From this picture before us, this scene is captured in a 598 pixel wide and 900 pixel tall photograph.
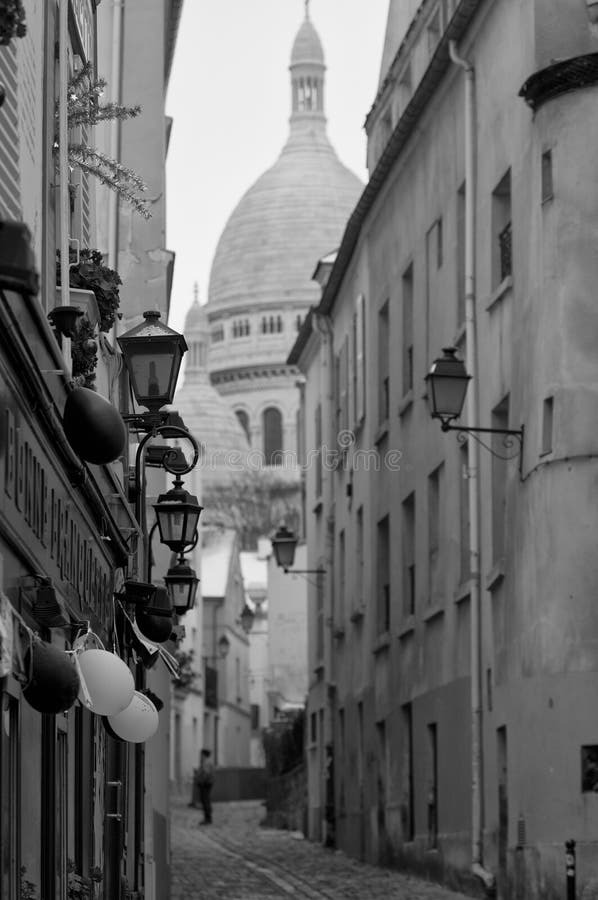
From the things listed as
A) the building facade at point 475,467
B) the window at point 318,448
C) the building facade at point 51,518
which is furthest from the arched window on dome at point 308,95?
the building facade at point 51,518

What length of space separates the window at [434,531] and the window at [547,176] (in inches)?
253

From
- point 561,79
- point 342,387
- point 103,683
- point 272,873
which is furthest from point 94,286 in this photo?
point 342,387

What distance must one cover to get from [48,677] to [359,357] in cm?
2362

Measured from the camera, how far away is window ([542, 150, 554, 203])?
18594mm

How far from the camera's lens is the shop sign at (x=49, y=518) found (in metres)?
9.03

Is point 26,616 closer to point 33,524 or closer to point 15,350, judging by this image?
point 33,524

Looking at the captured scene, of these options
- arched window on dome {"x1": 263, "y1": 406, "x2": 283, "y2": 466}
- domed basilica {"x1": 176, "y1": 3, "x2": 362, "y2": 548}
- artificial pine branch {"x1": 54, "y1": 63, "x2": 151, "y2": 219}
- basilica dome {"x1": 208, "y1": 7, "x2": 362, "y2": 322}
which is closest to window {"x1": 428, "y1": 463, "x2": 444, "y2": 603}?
artificial pine branch {"x1": 54, "y1": 63, "x2": 151, "y2": 219}

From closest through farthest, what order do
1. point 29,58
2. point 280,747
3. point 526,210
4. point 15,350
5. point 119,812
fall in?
point 15,350 → point 29,58 → point 119,812 → point 526,210 → point 280,747

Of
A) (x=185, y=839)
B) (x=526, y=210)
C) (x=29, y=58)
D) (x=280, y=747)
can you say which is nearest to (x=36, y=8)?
(x=29, y=58)

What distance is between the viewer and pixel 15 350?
8.67 m

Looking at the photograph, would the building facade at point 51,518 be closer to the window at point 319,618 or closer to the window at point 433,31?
the window at point 433,31

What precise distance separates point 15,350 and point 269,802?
4046 cm

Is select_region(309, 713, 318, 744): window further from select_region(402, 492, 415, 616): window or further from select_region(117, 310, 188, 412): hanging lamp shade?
select_region(117, 310, 188, 412): hanging lamp shade

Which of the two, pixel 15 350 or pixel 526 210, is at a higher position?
pixel 526 210
